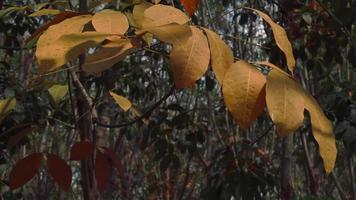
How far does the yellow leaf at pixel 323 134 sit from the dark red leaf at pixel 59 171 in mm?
428

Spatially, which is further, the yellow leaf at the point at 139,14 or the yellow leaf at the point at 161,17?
the yellow leaf at the point at 139,14

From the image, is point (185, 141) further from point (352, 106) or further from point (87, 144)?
point (87, 144)

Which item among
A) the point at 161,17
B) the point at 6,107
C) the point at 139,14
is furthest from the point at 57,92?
the point at 161,17

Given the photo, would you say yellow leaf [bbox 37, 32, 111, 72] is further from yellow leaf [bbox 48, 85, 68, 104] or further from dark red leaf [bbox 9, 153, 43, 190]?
yellow leaf [bbox 48, 85, 68, 104]

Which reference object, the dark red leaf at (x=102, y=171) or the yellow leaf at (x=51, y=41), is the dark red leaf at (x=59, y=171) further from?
the yellow leaf at (x=51, y=41)

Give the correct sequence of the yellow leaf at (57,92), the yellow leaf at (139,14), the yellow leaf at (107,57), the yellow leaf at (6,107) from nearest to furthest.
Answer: the yellow leaf at (107,57)
the yellow leaf at (139,14)
the yellow leaf at (6,107)
the yellow leaf at (57,92)

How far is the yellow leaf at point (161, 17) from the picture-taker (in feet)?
1.86

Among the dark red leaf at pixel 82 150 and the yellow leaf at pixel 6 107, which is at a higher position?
the yellow leaf at pixel 6 107

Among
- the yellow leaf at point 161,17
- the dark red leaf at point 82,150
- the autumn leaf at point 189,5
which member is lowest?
the dark red leaf at point 82,150

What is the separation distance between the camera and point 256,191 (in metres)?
2.39

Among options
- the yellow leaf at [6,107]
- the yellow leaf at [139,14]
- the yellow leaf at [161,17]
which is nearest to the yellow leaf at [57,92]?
the yellow leaf at [6,107]

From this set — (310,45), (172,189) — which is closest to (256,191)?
(310,45)

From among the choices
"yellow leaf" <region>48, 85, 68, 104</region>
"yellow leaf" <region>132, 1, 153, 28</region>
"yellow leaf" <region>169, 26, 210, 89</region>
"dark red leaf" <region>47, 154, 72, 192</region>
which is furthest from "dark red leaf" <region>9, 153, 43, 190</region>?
"yellow leaf" <region>169, 26, 210, 89</region>

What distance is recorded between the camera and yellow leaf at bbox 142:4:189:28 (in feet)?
1.86
